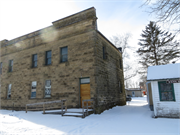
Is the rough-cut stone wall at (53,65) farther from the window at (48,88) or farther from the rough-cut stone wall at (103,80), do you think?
the rough-cut stone wall at (103,80)

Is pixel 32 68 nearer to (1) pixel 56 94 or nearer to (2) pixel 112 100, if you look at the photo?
(1) pixel 56 94

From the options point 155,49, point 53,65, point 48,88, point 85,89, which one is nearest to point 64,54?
point 53,65

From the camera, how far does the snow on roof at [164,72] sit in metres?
8.05

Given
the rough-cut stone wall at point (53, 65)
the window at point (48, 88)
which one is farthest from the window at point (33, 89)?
the window at point (48, 88)

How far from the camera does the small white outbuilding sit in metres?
7.68

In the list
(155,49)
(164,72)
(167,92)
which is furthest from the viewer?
(155,49)

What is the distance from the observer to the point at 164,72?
8539mm

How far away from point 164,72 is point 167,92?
4.43ft

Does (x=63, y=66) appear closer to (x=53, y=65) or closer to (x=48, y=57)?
(x=53, y=65)

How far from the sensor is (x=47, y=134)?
18.3ft

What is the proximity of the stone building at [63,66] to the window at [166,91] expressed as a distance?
443cm

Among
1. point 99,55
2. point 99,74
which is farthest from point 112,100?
point 99,55

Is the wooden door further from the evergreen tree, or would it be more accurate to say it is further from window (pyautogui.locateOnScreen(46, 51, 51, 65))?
the evergreen tree

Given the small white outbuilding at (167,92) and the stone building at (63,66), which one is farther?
the stone building at (63,66)
